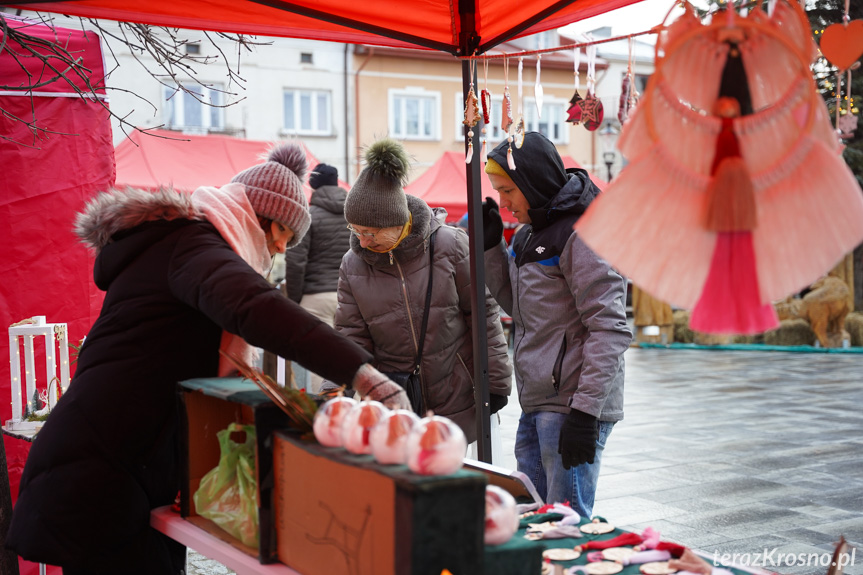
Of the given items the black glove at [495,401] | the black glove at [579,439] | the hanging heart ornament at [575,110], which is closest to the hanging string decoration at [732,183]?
the hanging heart ornament at [575,110]

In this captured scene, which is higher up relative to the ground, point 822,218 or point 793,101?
point 793,101

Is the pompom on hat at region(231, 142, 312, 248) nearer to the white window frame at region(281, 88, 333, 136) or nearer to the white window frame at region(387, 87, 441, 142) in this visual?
the white window frame at region(281, 88, 333, 136)

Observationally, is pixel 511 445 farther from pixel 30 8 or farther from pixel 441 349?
pixel 30 8

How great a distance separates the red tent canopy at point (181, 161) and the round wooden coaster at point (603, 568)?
746 cm

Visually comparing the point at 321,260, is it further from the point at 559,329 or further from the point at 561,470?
the point at 561,470

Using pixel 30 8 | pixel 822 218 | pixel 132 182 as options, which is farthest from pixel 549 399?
pixel 132 182

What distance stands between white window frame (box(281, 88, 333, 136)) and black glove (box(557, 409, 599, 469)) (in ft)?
62.4

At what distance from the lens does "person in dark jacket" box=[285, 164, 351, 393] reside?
6.09m

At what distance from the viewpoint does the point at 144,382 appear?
2004mm

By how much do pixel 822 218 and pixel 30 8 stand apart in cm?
247

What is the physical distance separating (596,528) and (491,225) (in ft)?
5.52

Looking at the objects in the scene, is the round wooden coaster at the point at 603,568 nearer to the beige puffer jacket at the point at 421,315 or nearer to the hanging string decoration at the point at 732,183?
the hanging string decoration at the point at 732,183

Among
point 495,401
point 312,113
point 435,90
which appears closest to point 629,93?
point 495,401

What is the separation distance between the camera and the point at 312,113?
21406 mm
